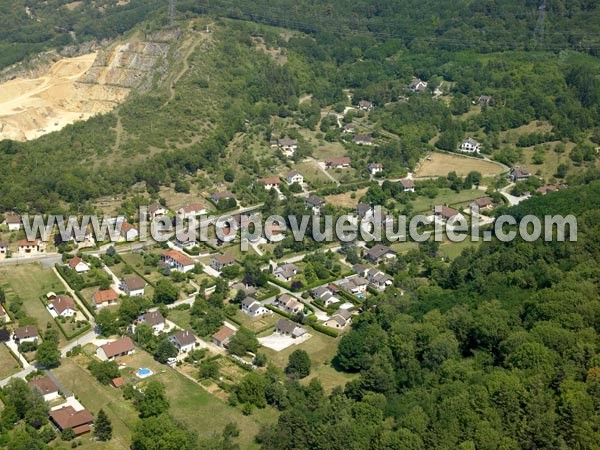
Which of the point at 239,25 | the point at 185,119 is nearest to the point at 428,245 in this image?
the point at 185,119

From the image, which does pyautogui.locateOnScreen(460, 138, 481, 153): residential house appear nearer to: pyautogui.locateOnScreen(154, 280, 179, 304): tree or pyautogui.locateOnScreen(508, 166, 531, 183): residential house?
pyautogui.locateOnScreen(508, 166, 531, 183): residential house

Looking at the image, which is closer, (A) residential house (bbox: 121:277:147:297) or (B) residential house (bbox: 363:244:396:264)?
(A) residential house (bbox: 121:277:147:297)

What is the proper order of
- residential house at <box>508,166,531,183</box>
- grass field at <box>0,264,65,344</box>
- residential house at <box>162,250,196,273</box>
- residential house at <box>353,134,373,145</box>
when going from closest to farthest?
grass field at <box>0,264,65,344</box>
residential house at <box>162,250,196,273</box>
residential house at <box>508,166,531,183</box>
residential house at <box>353,134,373,145</box>

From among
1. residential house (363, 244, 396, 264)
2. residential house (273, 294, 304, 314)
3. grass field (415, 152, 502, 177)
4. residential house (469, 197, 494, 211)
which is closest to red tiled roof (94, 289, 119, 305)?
residential house (273, 294, 304, 314)

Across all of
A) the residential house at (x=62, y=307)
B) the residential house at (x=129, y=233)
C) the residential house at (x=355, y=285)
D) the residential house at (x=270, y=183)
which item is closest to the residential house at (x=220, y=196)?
the residential house at (x=270, y=183)

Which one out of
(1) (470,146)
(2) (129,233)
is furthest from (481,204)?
(2) (129,233)

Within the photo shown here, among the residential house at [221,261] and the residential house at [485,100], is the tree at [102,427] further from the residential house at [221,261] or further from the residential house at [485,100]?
the residential house at [485,100]

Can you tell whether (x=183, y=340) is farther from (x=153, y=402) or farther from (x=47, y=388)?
(x=47, y=388)
